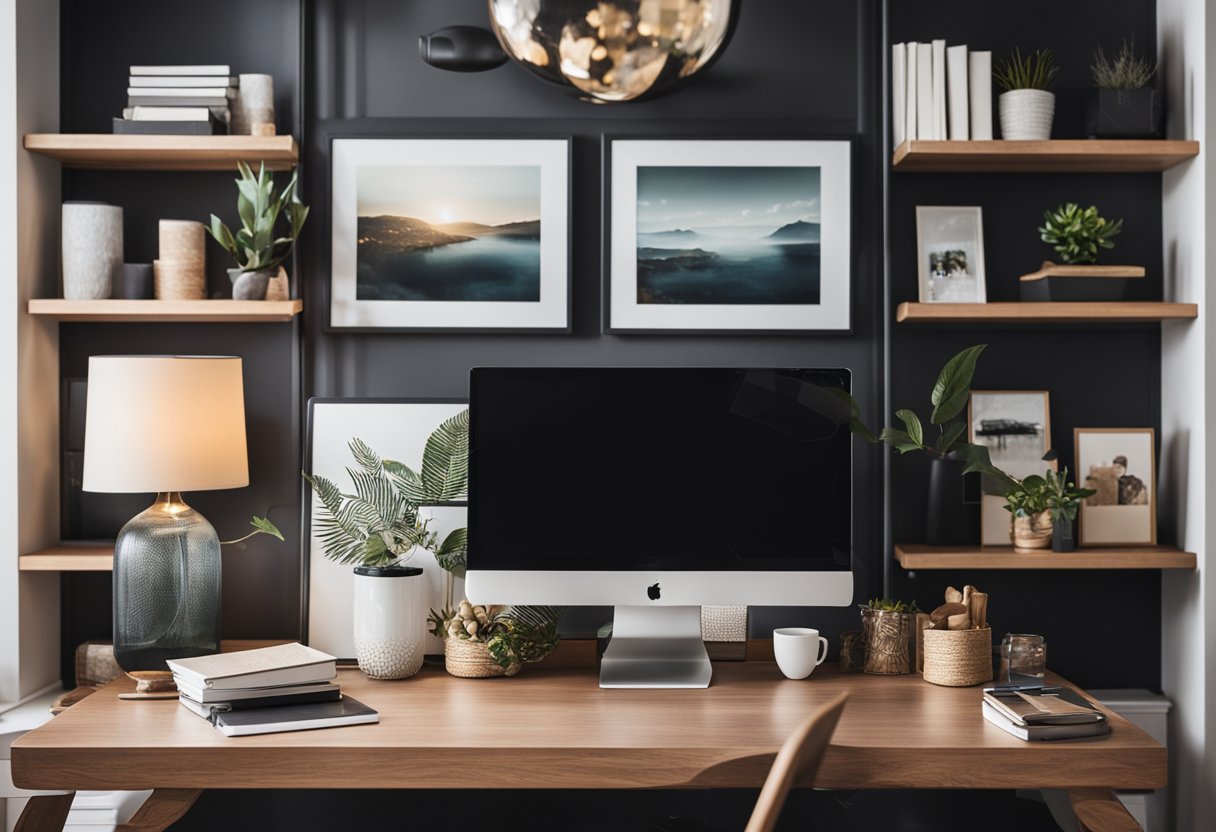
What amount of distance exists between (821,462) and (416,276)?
1.03m

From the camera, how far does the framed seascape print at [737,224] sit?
2.46 metres

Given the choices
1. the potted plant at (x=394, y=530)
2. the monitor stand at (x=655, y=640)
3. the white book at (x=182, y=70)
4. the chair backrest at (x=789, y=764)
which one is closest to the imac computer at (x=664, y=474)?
the monitor stand at (x=655, y=640)

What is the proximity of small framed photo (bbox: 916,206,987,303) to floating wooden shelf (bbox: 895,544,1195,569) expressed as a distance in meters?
0.59

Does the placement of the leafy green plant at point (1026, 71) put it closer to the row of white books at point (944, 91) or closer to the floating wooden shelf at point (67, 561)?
the row of white books at point (944, 91)

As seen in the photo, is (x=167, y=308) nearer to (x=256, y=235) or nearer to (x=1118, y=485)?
(x=256, y=235)

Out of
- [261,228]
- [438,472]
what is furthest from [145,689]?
[261,228]

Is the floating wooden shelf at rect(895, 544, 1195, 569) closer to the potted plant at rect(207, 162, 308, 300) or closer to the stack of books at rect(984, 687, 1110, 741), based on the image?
the stack of books at rect(984, 687, 1110, 741)

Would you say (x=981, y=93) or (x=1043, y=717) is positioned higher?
(x=981, y=93)

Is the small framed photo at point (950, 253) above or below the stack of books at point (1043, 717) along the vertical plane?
above

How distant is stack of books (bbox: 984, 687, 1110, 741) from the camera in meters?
1.82

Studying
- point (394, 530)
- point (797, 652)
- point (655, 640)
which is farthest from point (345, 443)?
point (797, 652)

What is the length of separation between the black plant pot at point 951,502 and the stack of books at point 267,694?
1299 mm

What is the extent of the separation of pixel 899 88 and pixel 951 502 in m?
0.94

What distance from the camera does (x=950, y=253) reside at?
2461mm
